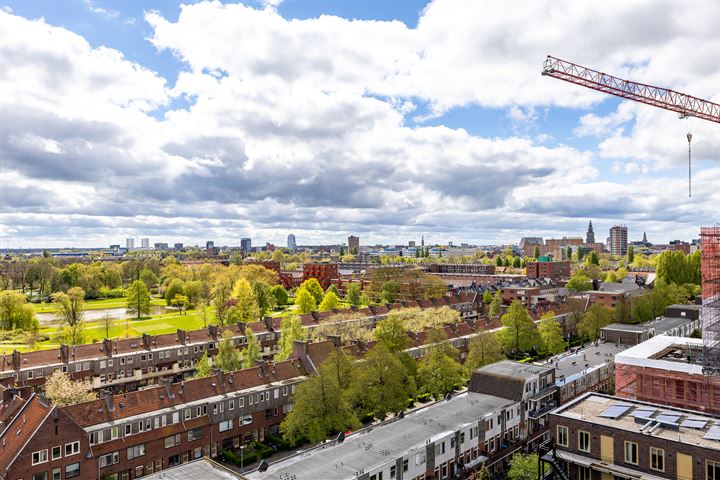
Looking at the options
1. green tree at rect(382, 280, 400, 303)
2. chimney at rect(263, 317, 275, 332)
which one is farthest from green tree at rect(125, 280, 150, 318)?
green tree at rect(382, 280, 400, 303)

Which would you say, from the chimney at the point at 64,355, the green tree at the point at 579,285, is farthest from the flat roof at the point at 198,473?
the green tree at the point at 579,285

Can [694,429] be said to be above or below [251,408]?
above

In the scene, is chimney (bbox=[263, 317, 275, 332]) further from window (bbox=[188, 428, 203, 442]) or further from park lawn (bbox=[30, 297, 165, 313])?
park lawn (bbox=[30, 297, 165, 313])

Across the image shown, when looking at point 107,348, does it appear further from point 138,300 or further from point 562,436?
point 138,300

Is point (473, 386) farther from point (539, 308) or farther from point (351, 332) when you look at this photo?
point (539, 308)

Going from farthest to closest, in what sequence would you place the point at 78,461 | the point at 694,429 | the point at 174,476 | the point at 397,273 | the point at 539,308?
1. the point at 397,273
2. the point at 539,308
3. the point at 78,461
4. the point at 694,429
5. the point at 174,476

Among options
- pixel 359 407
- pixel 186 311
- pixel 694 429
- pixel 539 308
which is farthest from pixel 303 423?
pixel 186 311

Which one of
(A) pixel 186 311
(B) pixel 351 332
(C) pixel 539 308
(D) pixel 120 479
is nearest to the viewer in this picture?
(D) pixel 120 479
